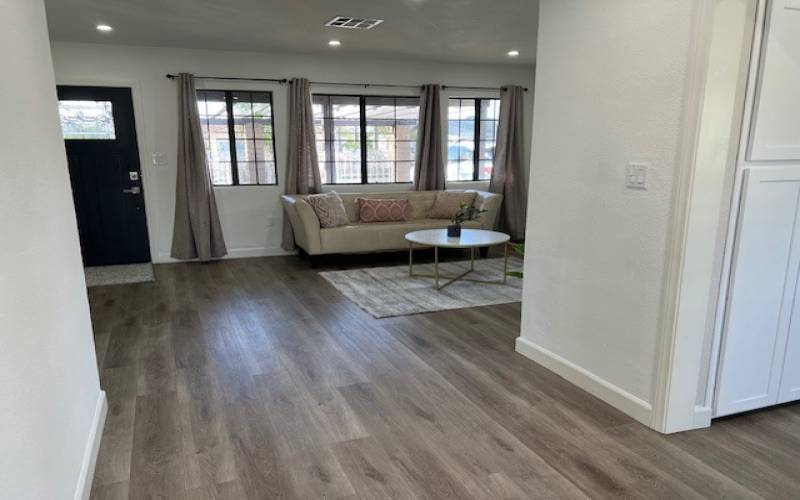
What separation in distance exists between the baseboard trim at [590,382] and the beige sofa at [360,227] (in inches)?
113

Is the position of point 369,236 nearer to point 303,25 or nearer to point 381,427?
point 303,25

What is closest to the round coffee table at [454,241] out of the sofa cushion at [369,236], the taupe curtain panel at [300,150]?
the sofa cushion at [369,236]

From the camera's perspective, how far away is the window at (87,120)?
5418 millimetres

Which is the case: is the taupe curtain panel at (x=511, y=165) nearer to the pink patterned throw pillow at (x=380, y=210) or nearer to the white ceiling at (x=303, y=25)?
the white ceiling at (x=303, y=25)

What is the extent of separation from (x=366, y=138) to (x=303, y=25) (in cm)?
222

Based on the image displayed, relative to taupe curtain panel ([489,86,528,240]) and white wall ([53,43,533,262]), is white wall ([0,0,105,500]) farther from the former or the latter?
taupe curtain panel ([489,86,528,240])

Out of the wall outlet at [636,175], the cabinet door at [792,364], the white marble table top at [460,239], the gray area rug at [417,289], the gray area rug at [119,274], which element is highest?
the wall outlet at [636,175]

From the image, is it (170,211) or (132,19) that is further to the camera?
(170,211)

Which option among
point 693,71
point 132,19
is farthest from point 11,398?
point 132,19

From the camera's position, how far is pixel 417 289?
4.83 metres

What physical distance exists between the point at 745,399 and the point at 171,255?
558 centimetres

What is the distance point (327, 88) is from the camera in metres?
6.34

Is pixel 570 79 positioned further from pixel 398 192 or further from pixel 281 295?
pixel 398 192

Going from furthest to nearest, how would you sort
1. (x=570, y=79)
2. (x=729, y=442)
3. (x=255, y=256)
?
(x=255, y=256), (x=570, y=79), (x=729, y=442)
